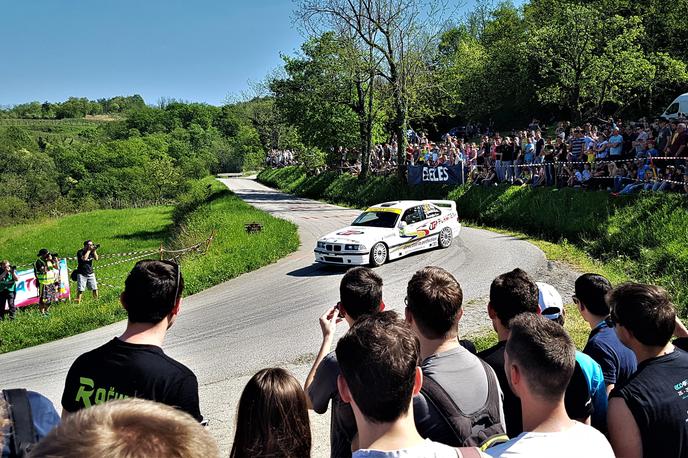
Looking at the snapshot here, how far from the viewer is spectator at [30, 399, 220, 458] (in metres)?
1.25

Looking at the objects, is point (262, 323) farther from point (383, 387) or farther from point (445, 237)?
point (383, 387)

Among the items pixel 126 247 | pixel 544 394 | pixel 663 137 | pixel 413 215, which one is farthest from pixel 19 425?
pixel 126 247

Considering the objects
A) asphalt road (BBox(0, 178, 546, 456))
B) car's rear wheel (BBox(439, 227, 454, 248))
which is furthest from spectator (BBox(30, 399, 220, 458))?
car's rear wheel (BBox(439, 227, 454, 248))

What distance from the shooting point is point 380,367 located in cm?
239

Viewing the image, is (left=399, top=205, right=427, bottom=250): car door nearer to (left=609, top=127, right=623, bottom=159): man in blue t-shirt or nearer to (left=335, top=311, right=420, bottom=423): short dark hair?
(left=609, top=127, right=623, bottom=159): man in blue t-shirt

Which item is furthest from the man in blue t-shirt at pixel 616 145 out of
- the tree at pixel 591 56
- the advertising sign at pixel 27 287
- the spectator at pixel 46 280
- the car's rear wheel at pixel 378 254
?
the tree at pixel 591 56

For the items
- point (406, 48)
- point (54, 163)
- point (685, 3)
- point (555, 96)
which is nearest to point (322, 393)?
point (406, 48)

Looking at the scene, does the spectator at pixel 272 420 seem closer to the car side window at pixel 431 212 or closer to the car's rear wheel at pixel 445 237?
the car side window at pixel 431 212

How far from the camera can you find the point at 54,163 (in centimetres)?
9350

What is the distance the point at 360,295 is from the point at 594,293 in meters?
2.00

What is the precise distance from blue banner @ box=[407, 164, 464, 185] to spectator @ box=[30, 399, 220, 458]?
79.3 feet

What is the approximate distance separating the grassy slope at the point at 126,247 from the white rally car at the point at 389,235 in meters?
3.90

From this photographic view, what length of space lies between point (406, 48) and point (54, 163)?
267 feet

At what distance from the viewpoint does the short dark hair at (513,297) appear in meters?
4.06
